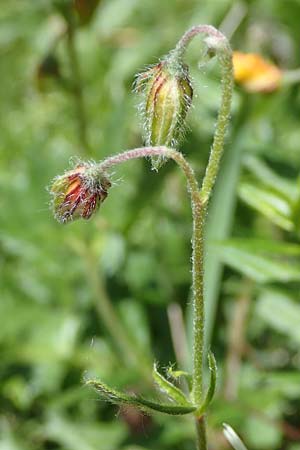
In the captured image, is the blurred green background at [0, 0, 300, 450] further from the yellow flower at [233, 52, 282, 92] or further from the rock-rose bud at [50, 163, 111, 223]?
the rock-rose bud at [50, 163, 111, 223]

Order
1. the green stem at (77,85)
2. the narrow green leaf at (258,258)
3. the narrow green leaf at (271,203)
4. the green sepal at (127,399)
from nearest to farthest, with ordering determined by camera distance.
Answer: the green sepal at (127,399), the narrow green leaf at (258,258), the narrow green leaf at (271,203), the green stem at (77,85)

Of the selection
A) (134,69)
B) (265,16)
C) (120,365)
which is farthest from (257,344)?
(265,16)

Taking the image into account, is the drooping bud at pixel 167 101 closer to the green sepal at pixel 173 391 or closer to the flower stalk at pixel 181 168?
the flower stalk at pixel 181 168

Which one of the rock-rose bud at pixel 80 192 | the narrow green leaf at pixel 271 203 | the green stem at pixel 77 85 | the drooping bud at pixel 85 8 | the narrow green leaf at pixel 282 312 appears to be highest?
the drooping bud at pixel 85 8

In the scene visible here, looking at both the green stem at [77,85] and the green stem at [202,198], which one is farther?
the green stem at [77,85]

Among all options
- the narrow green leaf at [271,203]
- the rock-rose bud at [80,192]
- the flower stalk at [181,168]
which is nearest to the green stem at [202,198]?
the flower stalk at [181,168]

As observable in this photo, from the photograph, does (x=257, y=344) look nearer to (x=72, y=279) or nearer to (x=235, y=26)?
(x=72, y=279)
